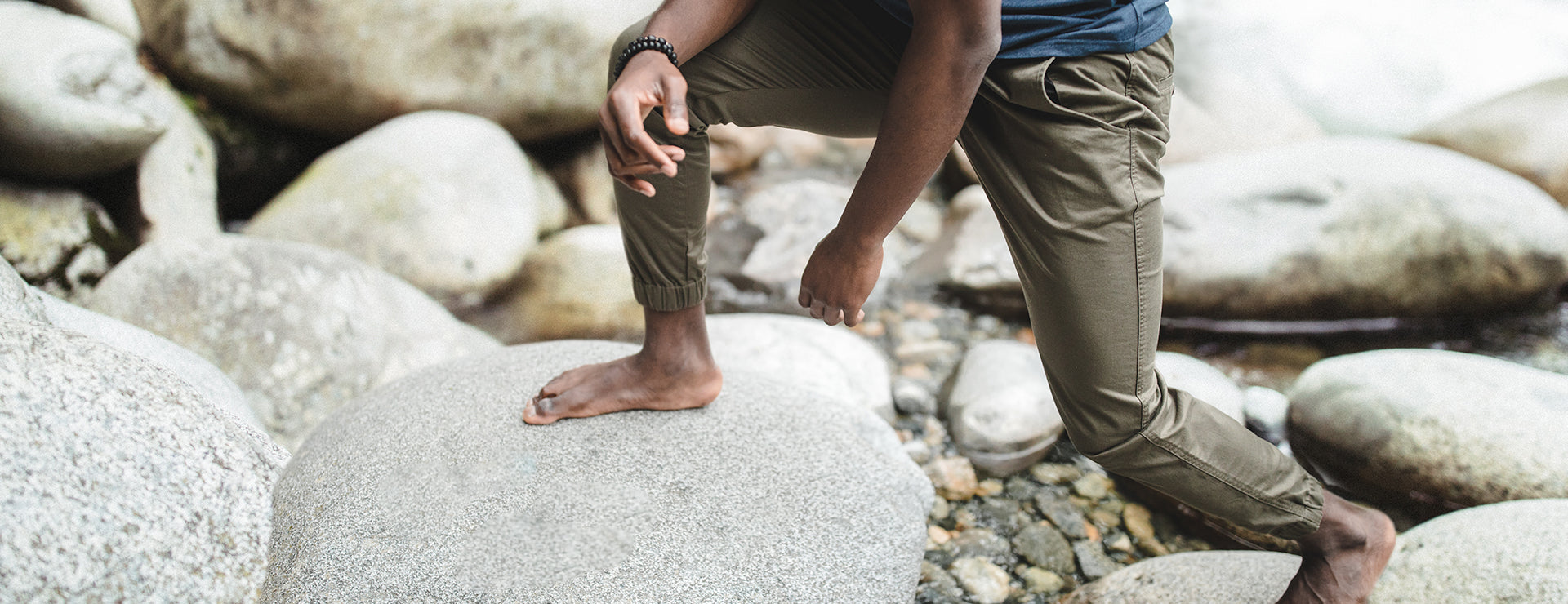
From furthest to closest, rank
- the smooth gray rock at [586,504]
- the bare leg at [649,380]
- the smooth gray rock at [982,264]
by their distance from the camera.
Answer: the smooth gray rock at [982,264], the bare leg at [649,380], the smooth gray rock at [586,504]

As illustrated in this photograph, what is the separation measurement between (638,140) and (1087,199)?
2.46 feet

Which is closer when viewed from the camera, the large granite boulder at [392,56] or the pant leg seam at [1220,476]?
the pant leg seam at [1220,476]

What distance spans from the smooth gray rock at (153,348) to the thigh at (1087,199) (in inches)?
69.6

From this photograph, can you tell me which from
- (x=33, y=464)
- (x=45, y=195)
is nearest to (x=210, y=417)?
(x=33, y=464)

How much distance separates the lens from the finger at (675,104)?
1.39m

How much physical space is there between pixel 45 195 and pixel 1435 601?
14.5ft

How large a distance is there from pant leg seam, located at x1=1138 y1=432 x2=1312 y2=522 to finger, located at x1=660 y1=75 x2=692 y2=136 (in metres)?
1.01

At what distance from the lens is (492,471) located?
1964 mm

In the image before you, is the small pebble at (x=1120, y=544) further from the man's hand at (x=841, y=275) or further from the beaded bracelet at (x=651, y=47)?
the beaded bracelet at (x=651, y=47)

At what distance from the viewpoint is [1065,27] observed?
4.58ft

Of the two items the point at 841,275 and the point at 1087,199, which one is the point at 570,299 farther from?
the point at 1087,199

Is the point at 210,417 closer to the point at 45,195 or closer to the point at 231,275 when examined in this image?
the point at 231,275

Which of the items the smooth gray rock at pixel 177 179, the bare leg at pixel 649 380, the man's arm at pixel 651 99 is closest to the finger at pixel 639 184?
the man's arm at pixel 651 99

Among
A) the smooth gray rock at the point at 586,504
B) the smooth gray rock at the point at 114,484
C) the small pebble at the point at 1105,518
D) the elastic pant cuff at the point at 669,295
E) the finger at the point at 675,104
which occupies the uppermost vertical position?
the finger at the point at 675,104
